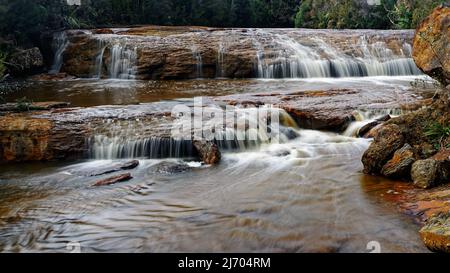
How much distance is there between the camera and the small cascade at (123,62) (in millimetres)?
18859

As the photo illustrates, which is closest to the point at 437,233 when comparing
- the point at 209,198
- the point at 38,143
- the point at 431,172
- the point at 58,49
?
the point at 431,172

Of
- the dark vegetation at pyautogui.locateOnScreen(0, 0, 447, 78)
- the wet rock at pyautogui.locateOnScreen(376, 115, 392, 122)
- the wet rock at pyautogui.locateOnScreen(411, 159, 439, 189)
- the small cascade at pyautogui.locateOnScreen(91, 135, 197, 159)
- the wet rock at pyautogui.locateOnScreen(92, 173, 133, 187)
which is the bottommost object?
the wet rock at pyautogui.locateOnScreen(92, 173, 133, 187)

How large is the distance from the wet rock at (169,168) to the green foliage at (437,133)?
13.0ft

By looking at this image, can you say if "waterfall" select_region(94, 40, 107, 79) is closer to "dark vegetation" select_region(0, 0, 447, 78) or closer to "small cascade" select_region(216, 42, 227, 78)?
"dark vegetation" select_region(0, 0, 447, 78)

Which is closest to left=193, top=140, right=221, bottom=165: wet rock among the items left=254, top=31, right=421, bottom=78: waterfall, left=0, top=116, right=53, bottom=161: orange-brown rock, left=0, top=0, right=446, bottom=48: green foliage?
left=0, top=116, right=53, bottom=161: orange-brown rock

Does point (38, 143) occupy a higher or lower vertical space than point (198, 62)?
lower

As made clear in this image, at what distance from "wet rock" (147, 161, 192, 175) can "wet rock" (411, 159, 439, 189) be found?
3.62m

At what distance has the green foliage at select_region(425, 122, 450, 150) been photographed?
A: 6.71m

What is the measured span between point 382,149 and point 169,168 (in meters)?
3.50

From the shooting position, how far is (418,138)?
681cm

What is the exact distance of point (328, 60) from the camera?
731 inches

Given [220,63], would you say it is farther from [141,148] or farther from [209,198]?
[209,198]

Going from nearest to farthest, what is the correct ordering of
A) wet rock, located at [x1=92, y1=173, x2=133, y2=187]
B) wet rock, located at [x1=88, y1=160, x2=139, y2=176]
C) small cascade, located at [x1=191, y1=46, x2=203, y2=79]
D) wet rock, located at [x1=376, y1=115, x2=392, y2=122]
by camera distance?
wet rock, located at [x1=92, y1=173, x2=133, y2=187], wet rock, located at [x1=88, y1=160, x2=139, y2=176], wet rock, located at [x1=376, y1=115, x2=392, y2=122], small cascade, located at [x1=191, y1=46, x2=203, y2=79]
